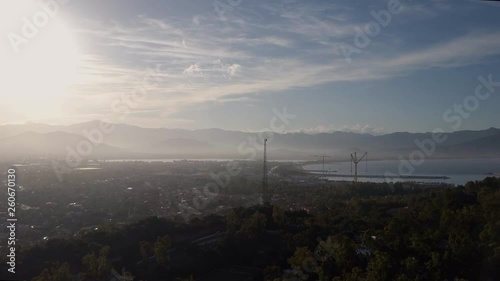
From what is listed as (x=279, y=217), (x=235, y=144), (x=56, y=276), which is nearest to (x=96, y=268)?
(x=56, y=276)

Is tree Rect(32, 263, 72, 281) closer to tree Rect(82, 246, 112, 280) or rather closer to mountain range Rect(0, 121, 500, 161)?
tree Rect(82, 246, 112, 280)

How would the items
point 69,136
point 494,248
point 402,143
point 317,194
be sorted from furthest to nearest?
point 402,143
point 69,136
point 317,194
point 494,248

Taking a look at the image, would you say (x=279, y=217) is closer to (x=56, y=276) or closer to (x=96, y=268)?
(x=96, y=268)

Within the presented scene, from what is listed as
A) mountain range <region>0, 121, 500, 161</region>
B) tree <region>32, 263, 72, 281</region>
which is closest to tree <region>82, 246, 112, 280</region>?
tree <region>32, 263, 72, 281</region>

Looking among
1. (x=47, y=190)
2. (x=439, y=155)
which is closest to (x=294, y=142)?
(x=439, y=155)

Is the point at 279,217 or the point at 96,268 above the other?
the point at 279,217

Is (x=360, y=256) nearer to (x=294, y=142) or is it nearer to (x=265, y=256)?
(x=265, y=256)

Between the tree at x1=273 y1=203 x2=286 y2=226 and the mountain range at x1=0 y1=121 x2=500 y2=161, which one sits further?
the mountain range at x1=0 y1=121 x2=500 y2=161

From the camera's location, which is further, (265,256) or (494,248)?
(265,256)
